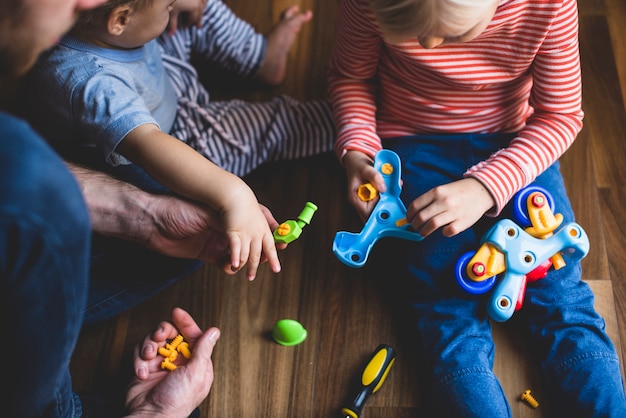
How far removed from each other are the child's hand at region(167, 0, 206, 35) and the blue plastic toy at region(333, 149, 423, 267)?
0.44 metres

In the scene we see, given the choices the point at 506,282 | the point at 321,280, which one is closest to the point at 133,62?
the point at 321,280

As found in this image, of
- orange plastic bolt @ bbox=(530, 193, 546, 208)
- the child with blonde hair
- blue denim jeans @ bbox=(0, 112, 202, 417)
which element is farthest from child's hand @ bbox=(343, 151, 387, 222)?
blue denim jeans @ bbox=(0, 112, 202, 417)

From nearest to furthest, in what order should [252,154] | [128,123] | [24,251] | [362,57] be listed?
[24,251]
[128,123]
[362,57]
[252,154]

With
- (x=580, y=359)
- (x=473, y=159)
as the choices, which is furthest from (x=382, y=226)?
(x=580, y=359)

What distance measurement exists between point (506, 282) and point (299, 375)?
355 millimetres

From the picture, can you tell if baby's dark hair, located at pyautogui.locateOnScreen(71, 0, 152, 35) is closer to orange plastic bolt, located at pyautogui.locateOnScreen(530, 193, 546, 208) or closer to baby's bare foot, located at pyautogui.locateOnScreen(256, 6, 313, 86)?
baby's bare foot, located at pyautogui.locateOnScreen(256, 6, 313, 86)

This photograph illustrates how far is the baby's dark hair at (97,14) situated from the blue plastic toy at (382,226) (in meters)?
0.40

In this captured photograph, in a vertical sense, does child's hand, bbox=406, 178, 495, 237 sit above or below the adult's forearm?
above

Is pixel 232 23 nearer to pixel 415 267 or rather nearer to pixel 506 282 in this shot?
pixel 415 267

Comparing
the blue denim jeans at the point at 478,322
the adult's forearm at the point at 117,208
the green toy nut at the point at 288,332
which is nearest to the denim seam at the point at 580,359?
the blue denim jeans at the point at 478,322

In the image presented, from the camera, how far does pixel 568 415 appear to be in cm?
Answer: 97

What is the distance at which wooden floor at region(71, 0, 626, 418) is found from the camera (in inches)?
41.8

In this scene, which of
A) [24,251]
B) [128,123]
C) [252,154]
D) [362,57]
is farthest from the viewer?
[252,154]

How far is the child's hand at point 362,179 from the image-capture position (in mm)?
1009
